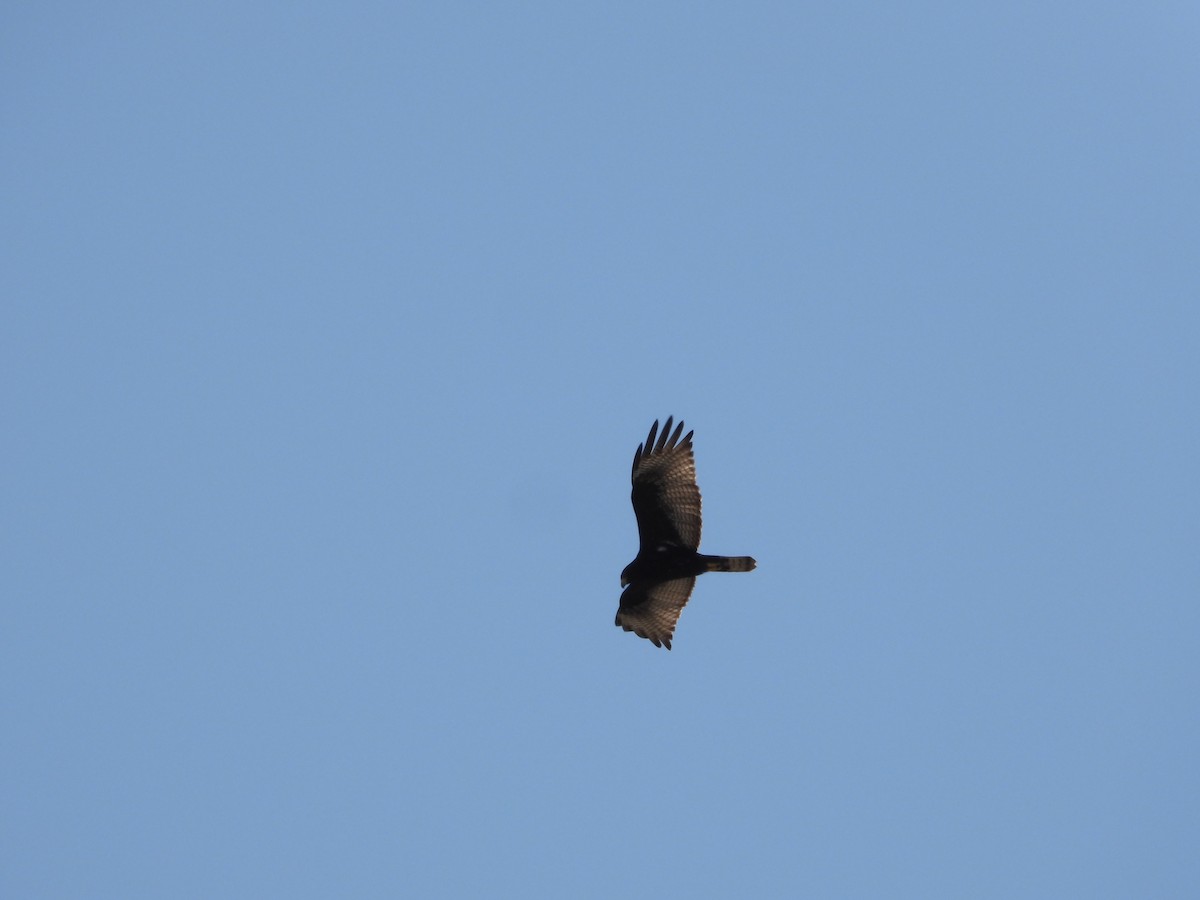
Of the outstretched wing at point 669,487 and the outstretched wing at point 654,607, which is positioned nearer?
the outstretched wing at point 669,487

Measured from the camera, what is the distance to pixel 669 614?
18.7m

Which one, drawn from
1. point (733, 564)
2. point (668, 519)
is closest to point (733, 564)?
point (733, 564)

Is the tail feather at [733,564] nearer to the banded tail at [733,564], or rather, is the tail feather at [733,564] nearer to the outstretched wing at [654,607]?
the banded tail at [733,564]

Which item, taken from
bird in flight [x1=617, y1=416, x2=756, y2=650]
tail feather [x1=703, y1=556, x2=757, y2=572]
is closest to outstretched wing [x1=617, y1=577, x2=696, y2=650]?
bird in flight [x1=617, y1=416, x2=756, y2=650]

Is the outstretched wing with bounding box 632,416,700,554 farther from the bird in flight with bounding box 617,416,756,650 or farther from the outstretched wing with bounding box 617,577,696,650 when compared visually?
the outstretched wing with bounding box 617,577,696,650

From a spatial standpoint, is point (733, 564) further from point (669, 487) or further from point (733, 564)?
point (669, 487)

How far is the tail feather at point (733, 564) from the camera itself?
17656mm

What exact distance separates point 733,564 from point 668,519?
112cm

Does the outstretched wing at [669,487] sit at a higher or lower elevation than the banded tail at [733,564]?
higher

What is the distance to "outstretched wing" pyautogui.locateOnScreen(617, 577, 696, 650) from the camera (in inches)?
729

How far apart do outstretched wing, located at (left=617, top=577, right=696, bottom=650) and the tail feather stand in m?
0.73

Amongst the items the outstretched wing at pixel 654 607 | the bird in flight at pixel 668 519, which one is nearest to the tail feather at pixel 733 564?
the bird in flight at pixel 668 519

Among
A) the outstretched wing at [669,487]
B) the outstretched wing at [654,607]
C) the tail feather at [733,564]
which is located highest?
the outstretched wing at [669,487]

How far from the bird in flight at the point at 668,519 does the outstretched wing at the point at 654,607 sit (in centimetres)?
3
